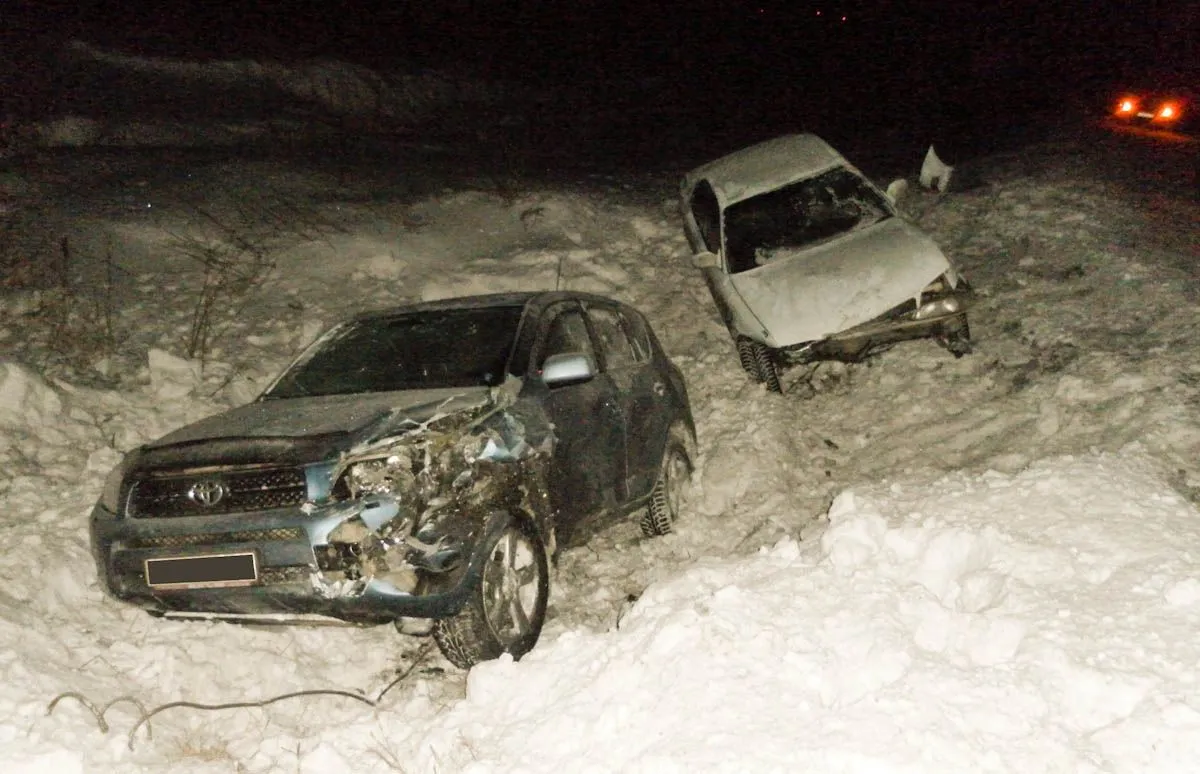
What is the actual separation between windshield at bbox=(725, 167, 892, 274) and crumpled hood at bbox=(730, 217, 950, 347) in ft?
0.69

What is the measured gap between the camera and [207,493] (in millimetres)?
3859

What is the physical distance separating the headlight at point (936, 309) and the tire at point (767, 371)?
4.31 ft

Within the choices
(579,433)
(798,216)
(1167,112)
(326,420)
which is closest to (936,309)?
(798,216)

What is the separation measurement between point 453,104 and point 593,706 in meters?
20.1

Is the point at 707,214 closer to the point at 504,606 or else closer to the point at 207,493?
the point at 504,606

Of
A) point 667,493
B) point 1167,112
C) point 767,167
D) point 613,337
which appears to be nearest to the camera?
point 613,337

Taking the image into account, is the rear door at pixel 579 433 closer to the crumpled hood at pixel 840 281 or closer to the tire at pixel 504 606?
the tire at pixel 504 606

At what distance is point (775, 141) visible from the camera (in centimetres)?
959

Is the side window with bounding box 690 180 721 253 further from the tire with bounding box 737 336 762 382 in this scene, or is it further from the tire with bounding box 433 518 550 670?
the tire with bounding box 433 518 550 670

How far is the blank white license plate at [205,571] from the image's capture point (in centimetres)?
375

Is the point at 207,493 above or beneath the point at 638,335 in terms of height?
above

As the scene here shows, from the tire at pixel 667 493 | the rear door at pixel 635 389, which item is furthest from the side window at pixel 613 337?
the tire at pixel 667 493

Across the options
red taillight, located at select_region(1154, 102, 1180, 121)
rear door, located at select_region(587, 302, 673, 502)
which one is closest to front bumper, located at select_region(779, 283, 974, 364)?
rear door, located at select_region(587, 302, 673, 502)

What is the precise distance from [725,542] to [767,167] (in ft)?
14.2
